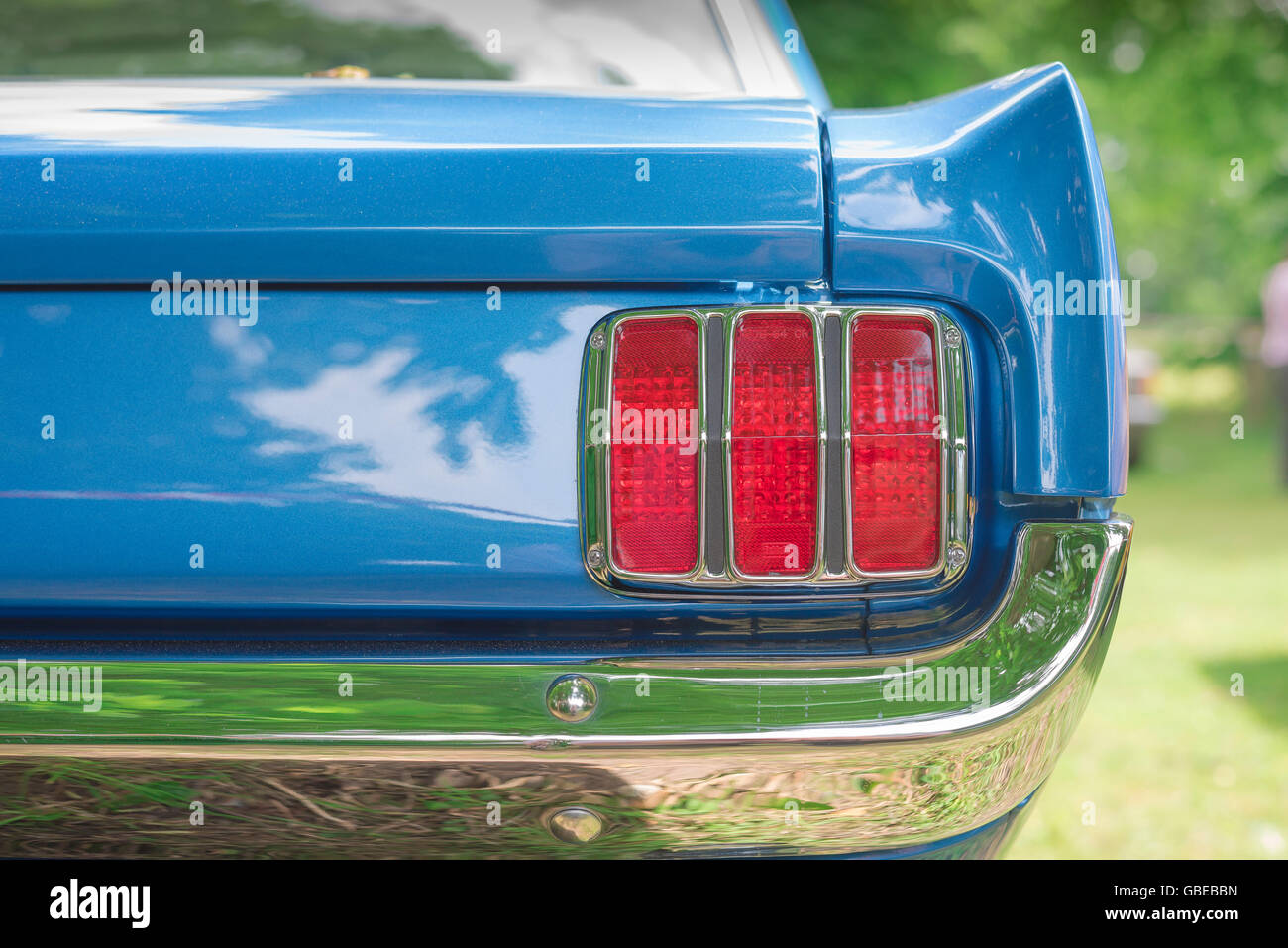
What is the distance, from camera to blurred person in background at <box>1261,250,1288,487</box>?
8438 millimetres

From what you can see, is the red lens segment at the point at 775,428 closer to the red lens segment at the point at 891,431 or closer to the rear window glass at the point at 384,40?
the red lens segment at the point at 891,431

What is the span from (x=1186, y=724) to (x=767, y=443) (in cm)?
317

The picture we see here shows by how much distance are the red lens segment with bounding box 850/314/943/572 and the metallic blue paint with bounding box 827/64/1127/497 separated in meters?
0.06

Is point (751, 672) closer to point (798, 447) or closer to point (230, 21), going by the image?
point (798, 447)

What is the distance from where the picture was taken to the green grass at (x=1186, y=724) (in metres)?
2.92

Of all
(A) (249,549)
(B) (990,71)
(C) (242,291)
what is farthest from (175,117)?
(B) (990,71)

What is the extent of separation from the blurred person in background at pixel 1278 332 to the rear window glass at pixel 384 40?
8.03m

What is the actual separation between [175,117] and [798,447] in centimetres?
87

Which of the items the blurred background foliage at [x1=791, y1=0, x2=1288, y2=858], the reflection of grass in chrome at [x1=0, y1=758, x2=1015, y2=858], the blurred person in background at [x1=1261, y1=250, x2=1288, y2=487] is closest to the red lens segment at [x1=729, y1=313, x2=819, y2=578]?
the reflection of grass in chrome at [x1=0, y1=758, x2=1015, y2=858]

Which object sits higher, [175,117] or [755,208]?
[175,117]

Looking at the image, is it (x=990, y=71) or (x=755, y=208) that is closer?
(x=755, y=208)

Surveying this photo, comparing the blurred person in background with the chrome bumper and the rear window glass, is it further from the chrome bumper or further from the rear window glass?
the chrome bumper
